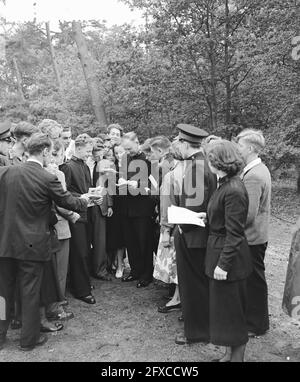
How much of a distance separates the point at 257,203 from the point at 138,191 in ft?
5.98

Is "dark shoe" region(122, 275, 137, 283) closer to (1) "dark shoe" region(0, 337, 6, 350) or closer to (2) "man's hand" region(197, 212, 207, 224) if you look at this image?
(1) "dark shoe" region(0, 337, 6, 350)

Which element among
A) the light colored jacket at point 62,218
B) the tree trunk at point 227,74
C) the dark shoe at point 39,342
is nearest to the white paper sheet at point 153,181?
the light colored jacket at point 62,218

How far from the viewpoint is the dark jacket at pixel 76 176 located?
4754 mm

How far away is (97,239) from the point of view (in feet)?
Answer: 17.9


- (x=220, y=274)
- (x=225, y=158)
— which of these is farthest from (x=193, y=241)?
(x=225, y=158)

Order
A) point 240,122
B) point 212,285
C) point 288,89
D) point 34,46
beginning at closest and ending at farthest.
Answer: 1. point 212,285
2. point 288,89
3. point 240,122
4. point 34,46

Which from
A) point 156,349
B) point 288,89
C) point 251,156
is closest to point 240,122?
point 288,89

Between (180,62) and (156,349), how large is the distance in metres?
9.27

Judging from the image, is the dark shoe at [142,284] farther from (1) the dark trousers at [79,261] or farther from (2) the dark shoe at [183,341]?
(2) the dark shoe at [183,341]

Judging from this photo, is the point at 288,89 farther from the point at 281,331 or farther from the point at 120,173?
the point at 281,331

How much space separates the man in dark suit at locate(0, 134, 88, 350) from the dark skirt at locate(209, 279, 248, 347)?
1623mm

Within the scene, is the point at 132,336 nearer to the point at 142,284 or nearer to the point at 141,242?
the point at 142,284

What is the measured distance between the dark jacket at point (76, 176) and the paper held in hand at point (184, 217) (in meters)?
1.44

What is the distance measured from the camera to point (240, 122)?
12297mm
